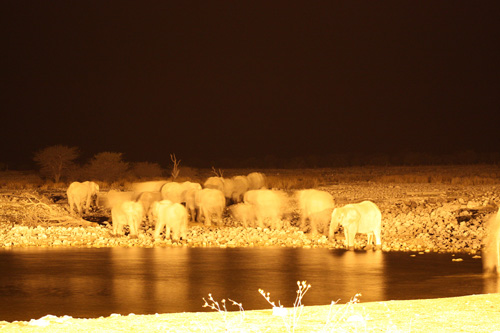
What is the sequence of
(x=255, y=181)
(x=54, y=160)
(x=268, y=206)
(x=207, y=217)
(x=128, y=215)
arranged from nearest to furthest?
(x=128, y=215) → (x=207, y=217) → (x=268, y=206) → (x=255, y=181) → (x=54, y=160)

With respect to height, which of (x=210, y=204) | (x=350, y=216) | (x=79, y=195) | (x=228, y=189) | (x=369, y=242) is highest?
(x=228, y=189)

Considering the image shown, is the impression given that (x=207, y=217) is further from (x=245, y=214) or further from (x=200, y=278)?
(x=200, y=278)

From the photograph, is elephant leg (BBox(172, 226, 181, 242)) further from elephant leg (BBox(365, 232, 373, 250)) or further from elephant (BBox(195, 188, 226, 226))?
elephant leg (BBox(365, 232, 373, 250))

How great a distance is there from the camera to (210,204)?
2636cm

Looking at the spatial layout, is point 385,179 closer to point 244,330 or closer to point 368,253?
point 368,253

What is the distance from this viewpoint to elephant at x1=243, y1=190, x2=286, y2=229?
2584 centimetres

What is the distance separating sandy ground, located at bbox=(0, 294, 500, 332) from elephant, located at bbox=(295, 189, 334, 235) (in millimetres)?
13423

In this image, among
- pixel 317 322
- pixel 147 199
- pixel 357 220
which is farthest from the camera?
pixel 147 199

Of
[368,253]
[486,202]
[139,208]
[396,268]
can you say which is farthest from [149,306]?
[486,202]

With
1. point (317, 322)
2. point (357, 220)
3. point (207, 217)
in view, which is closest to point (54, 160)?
point (207, 217)

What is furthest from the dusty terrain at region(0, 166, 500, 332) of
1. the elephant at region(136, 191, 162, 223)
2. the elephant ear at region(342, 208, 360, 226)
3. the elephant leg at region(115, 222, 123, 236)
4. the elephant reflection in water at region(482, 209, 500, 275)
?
the elephant reflection in water at region(482, 209, 500, 275)

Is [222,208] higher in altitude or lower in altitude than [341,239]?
higher

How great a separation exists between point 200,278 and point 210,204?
10.6 m

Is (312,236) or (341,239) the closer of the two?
(341,239)
